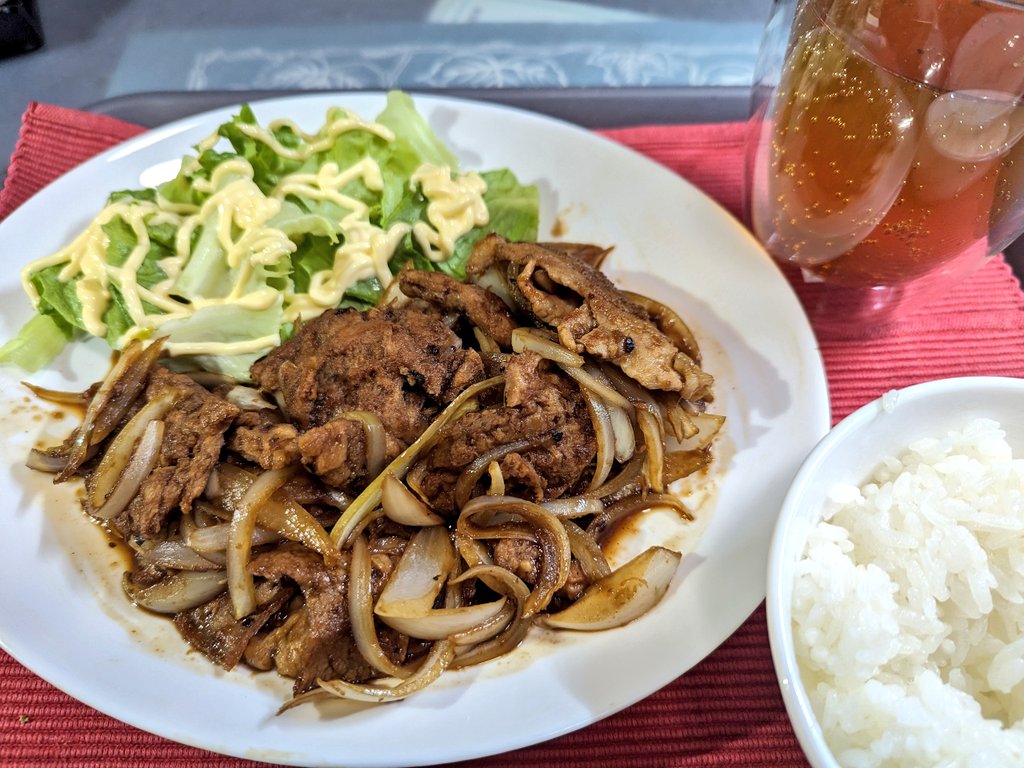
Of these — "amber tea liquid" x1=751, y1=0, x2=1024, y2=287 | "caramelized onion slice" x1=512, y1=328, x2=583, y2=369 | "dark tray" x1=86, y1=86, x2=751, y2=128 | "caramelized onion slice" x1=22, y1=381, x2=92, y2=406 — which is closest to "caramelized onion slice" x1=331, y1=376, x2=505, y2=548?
"caramelized onion slice" x1=512, y1=328, x2=583, y2=369

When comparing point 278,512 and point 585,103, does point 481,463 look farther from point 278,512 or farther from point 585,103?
point 585,103

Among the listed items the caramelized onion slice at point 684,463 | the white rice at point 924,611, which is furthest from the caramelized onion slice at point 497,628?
the white rice at point 924,611

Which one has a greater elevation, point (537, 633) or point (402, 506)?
point (402, 506)

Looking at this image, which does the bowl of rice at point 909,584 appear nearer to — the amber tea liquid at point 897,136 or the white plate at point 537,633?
the white plate at point 537,633

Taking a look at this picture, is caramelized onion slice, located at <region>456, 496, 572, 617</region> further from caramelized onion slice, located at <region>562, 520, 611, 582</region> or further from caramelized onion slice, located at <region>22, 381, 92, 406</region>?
caramelized onion slice, located at <region>22, 381, 92, 406</region>

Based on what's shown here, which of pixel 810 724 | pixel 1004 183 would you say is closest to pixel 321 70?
pixel 1004 183

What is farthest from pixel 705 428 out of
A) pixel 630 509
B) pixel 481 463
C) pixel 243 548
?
pixel 243 548
